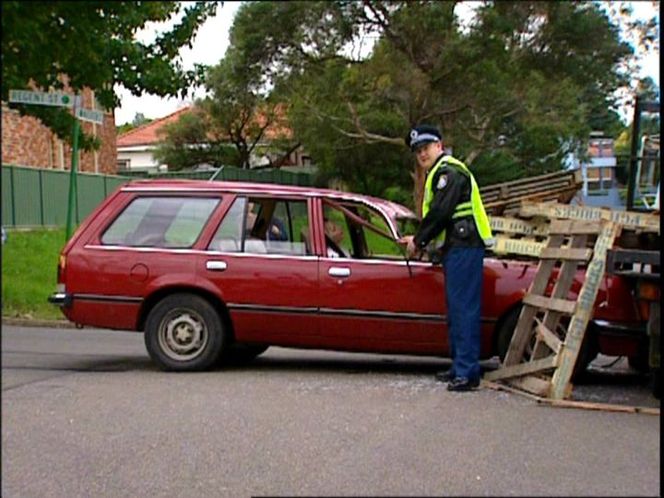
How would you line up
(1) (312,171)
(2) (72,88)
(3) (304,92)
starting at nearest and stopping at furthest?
(2) (72,88) → (3) (304,92) → (1) (312,171)

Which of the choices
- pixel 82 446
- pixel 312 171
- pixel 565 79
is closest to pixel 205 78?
pixel 565 79

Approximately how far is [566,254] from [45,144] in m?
3.93

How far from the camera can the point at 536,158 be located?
6.15 meters

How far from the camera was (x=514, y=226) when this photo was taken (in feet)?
19.4

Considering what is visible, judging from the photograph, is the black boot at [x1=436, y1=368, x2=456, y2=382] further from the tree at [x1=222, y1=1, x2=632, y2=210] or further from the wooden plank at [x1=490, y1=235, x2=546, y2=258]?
the tree at [x1=222, y1=1, x2=632, y2=210]

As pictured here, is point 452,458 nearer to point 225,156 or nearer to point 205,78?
point 225,156

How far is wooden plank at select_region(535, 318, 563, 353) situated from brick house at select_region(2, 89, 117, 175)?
3.50m

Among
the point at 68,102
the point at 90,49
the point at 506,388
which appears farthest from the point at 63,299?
the point at 90,49

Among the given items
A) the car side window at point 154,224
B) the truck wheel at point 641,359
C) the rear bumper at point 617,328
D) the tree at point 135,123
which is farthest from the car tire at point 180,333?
the tree at point 135,123

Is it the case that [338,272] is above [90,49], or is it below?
below

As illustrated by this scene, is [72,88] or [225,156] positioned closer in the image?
[72,88]

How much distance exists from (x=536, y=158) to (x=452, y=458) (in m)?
2.90

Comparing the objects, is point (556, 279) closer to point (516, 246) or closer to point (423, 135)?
point (516, 246)

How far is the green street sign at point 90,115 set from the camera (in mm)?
1937
